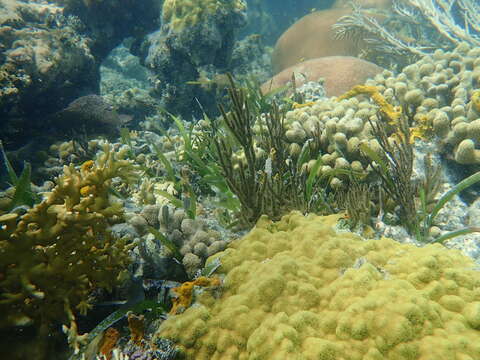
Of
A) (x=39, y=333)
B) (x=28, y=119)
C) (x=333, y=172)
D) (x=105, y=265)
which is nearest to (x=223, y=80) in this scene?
(x=28, y=119)

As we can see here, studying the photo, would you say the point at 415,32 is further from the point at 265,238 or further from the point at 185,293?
the point at 185,293

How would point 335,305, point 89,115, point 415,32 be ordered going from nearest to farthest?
point 335,305 → point 89,115 → point 415,32

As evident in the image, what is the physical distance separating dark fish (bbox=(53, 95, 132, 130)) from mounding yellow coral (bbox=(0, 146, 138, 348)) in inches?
187

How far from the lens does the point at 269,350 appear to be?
1523mm

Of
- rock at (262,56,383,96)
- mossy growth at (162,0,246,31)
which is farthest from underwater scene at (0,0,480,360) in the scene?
mossy growth at (162,0,246,31)

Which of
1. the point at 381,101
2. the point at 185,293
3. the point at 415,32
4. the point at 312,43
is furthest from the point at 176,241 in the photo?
the point at 415,32

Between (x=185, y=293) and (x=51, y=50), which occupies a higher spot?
(x=51, y=50)

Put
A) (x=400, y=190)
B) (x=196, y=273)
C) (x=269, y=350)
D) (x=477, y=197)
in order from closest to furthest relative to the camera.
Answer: (x=269, y=350) → (x=196, y=273) → (x=400, y=190) → (x=477, y=197)

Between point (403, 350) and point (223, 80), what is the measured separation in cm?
675

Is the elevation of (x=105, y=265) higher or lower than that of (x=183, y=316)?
higher

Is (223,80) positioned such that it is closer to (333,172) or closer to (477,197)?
(333,172)

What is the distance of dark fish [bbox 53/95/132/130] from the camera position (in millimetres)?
6289

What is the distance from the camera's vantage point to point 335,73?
6.55 m

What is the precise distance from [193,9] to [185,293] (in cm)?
749
